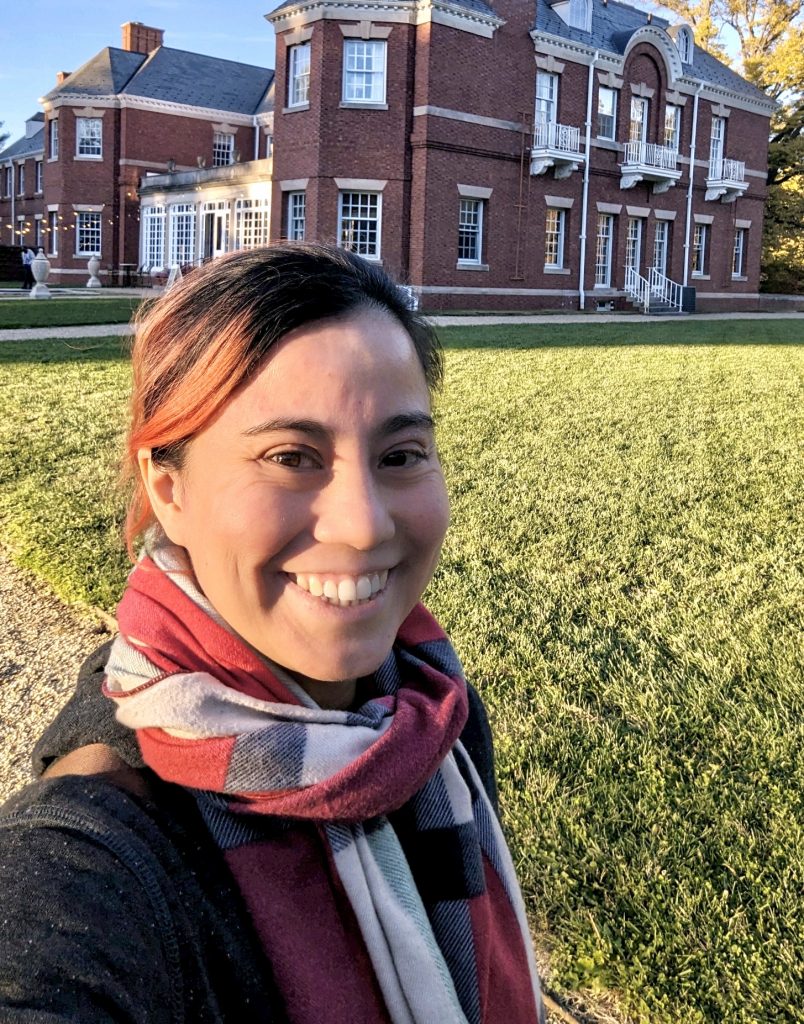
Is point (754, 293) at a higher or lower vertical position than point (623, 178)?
lower

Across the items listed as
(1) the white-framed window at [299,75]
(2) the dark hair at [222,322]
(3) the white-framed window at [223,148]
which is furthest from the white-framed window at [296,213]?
(2) the dark hair at [222,322]

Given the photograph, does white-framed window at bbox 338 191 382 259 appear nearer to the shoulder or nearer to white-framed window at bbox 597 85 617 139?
white-framed window at bbox 597 85 617 139

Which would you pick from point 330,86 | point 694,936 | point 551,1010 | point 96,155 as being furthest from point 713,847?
point 96,155

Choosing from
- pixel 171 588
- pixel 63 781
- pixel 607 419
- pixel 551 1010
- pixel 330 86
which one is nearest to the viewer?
pixel 63 781

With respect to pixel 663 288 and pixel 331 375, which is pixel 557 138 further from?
pixel 331 375

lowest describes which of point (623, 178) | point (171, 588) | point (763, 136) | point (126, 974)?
point (126, 974)

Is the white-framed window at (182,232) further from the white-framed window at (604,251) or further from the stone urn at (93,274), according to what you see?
the white-framed window at (604,251)

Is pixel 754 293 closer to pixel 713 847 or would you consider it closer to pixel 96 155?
pixel 96 155

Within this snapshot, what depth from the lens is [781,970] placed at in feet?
7.12

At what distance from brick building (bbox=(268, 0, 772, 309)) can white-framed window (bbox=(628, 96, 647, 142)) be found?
81mm

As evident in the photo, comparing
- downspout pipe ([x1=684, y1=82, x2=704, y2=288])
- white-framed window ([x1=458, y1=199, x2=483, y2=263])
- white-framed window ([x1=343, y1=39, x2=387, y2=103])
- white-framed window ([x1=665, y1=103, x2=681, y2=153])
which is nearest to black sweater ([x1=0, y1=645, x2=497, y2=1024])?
white-framed window ([x1=343, y1=39, x2=387, y2=103])

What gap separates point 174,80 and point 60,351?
102 feet

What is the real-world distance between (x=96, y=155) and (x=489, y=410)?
34.1 m

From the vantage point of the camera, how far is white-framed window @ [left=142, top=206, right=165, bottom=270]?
117 feet
